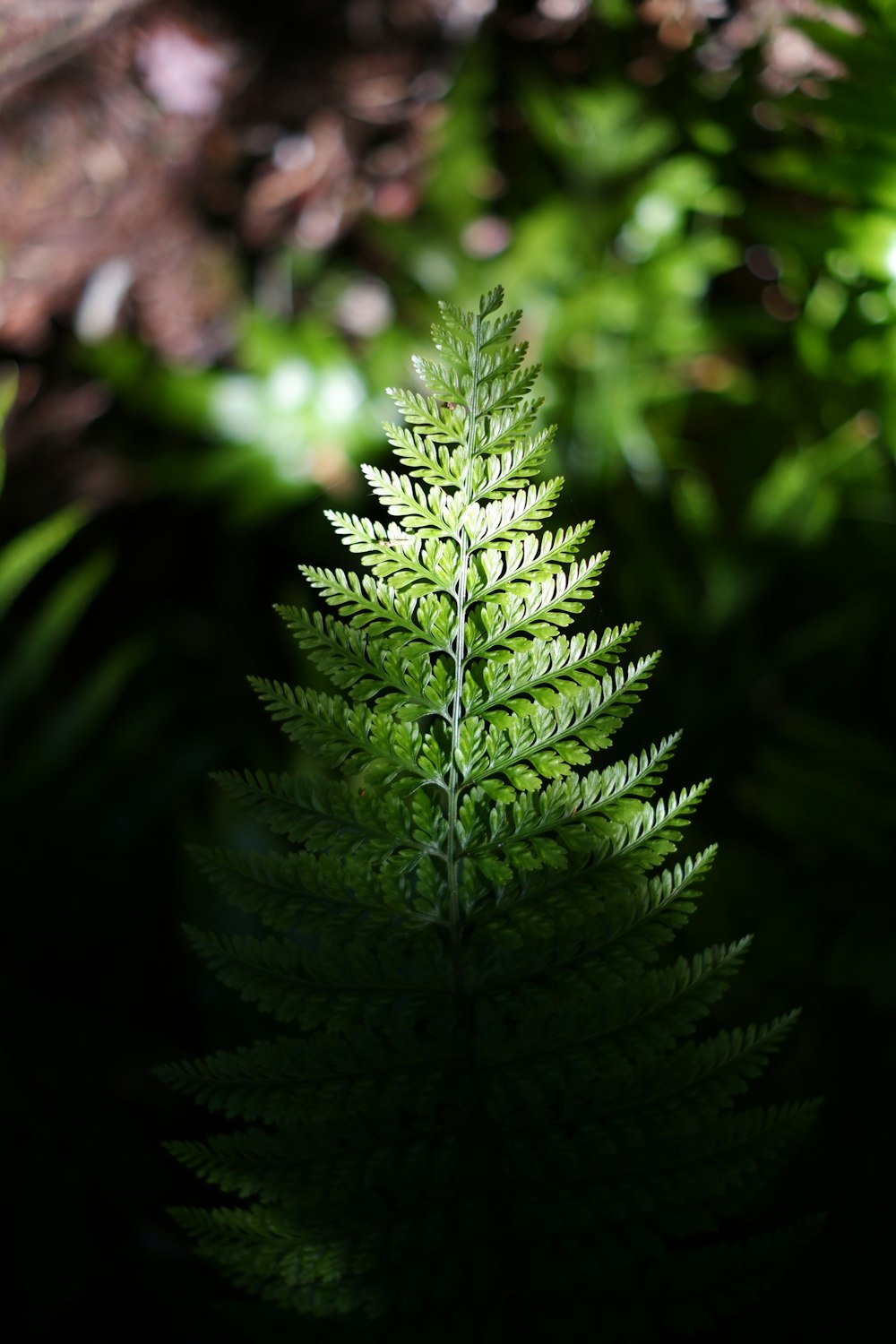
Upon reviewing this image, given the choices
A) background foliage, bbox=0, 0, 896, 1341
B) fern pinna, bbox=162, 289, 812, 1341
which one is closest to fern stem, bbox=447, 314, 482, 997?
fern pinna, bbox=162, 289, 812, 1341

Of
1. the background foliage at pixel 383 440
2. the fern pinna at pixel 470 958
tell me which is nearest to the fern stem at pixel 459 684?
the fern pinna at pixel 470 958

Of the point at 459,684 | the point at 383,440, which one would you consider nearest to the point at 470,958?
the point at 459,684

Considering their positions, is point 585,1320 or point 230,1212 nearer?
point 230,1212

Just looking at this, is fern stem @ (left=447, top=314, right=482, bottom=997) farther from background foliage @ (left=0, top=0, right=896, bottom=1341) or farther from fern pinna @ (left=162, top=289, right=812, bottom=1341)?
background foliage @ (left=0, top=0, right=896, bottom=1341)

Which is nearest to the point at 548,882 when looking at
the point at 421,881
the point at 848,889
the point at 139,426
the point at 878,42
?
the point at 421,881

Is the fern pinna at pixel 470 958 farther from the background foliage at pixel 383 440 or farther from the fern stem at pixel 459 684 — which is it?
the background foliage at pixel 383 440

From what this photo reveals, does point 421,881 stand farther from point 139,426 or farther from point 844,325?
point 139,426
